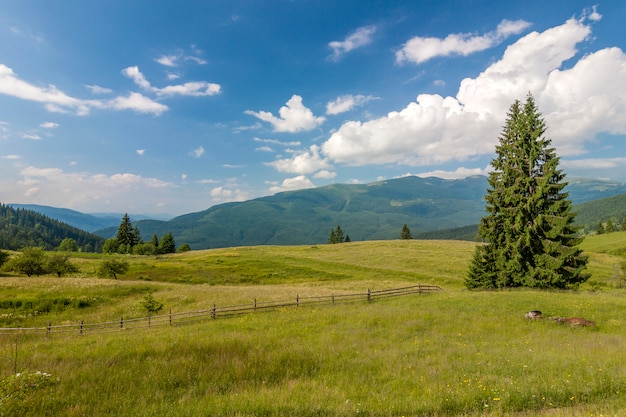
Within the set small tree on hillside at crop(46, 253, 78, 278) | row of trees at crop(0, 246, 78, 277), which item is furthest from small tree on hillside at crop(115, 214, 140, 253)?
small tree on hillside at crop(46, 253, 78, 278)

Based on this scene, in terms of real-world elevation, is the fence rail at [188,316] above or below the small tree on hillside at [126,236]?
below

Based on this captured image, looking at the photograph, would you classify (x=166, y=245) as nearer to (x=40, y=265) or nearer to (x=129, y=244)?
(x=129, y=244)

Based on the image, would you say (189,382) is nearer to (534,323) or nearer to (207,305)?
(534,323)

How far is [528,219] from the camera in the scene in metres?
31.4

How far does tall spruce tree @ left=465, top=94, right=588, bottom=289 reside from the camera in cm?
3005

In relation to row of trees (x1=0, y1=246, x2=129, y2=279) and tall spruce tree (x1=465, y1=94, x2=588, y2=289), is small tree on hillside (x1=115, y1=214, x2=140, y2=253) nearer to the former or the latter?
row of trees (x1=0, y1=246, x2=129, y2=279)

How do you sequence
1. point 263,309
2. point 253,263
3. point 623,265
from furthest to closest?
point 253,263 < point 623,265 < point 263,309

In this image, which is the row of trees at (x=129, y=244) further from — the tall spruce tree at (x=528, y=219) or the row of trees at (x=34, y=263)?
the tall spruce tree at (x=528, y=219)

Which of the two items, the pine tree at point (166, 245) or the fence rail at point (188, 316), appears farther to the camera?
the pine tree at point (166, 245)

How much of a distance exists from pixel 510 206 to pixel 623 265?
36.9m

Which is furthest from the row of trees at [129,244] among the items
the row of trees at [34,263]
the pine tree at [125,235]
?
the row of trees at [34,263]

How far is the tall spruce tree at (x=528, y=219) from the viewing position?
30.0 meters

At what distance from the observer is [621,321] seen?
725 inches

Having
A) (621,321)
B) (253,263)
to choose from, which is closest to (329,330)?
(621,321)
